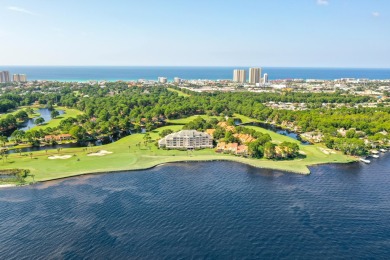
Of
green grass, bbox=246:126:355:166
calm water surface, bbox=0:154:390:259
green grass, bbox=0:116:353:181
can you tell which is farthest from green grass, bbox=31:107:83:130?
green grass, bbox=246:126:355:166

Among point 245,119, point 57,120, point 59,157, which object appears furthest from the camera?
point 245,119

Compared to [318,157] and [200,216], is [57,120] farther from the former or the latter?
[318,157]

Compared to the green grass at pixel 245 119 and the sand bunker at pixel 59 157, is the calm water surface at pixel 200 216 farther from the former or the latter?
the green grass at pixel 245 119

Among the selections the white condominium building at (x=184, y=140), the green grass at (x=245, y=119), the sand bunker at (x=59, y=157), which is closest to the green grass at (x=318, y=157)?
the white condominium building at (x=184, y=140)

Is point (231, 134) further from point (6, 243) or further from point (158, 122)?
point (6, 243)

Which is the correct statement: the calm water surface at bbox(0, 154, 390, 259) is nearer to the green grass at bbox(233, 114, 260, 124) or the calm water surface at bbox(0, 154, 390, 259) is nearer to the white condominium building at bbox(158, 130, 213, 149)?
the white condominium building at bbox(158, 130, 213, 149)

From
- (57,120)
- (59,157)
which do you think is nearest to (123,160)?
(59,157)

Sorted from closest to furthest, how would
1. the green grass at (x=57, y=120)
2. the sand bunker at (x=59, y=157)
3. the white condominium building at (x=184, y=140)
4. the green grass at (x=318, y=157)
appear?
the green grass at (x=318, y=157) → the sand bunker at (x=59, y=157) → the white condominium building at (x=184, y=140) → the green grass at (x=57, y=120)
